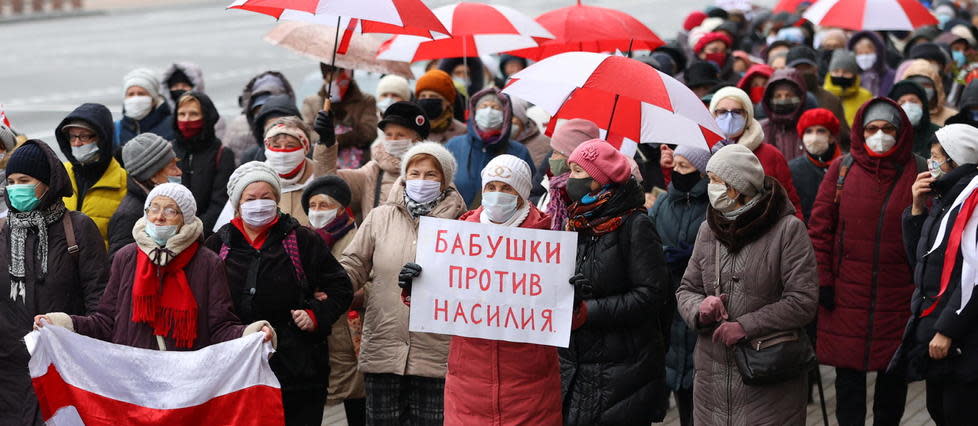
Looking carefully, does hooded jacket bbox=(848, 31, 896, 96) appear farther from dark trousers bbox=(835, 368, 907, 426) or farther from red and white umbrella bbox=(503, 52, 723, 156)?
red and white umbrella bbox=(503, 52, 723, 156)

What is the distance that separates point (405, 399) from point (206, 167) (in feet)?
8.54

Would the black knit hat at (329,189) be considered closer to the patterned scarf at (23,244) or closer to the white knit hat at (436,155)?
the white knit hat at (436,155)

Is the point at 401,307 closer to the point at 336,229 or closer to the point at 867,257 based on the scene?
the point at 336,229

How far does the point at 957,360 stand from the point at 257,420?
323cm

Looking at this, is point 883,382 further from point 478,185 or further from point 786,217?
point 478,185

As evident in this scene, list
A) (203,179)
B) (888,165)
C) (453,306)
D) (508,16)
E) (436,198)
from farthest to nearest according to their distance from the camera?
1. (508,16)
2. (203,179)
3. (888,165)
4. (436,198)
5. (453,306)

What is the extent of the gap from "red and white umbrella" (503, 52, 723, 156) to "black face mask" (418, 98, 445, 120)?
1.73 meters

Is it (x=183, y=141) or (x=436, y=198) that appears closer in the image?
(x=436, y=198)

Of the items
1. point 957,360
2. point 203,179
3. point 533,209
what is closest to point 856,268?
point 957,360

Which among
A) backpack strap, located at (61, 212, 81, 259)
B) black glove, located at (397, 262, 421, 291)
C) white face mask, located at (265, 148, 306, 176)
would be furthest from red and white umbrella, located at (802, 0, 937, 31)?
backpack strap, located at (61, 212, 81, 259)

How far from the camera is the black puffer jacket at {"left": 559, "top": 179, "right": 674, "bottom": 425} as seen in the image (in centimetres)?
614

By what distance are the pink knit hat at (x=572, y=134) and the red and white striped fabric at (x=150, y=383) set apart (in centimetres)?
248

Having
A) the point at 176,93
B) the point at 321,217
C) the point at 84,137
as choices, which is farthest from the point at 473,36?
the point at 84,137

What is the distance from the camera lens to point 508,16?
9.80m
